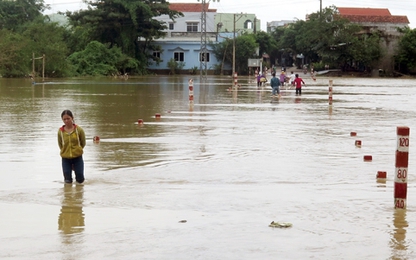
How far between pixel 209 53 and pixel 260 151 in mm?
77083

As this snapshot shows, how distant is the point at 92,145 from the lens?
1505 centimetres

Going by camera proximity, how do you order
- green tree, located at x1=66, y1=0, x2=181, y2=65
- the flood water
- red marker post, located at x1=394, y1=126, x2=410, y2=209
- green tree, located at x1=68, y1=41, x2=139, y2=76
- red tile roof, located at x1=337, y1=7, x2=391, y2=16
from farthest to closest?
red tile roof, located at x1=337, y1=7, x2=391, y2=16, green tree, located at x1=66, y1=0, x2=181, y2=65, green tree, located at x1=68, y1=41, x2=139, y2=76, red marker post, located at x1=394, y1=126, x2=410, y2=209, the flood water

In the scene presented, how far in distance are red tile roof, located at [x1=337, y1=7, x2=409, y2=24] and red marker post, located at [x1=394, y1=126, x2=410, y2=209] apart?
302 feet

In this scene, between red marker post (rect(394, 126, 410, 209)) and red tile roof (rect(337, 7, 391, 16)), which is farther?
red tile roof (rect(337, 7, 391, 16))

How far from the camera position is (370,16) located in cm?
11269

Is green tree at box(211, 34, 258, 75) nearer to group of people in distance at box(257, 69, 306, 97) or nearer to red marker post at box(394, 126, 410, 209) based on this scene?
group of people in distance at box(257, 69, 306, 97)

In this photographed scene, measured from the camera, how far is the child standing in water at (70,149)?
1053 centimetres

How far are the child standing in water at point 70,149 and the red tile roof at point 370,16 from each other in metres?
90.8

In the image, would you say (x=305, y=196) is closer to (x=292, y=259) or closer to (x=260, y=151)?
(x=292, y=259)

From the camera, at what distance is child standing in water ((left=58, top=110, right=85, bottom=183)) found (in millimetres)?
10531

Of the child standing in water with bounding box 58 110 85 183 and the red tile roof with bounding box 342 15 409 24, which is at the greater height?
the red tile roof with bounding box 342 15 409 24

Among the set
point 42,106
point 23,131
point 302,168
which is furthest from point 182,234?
point 42,106

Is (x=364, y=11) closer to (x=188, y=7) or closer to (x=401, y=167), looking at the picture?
(x=188, y=7)

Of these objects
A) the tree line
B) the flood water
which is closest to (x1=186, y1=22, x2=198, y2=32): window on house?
the tree line
